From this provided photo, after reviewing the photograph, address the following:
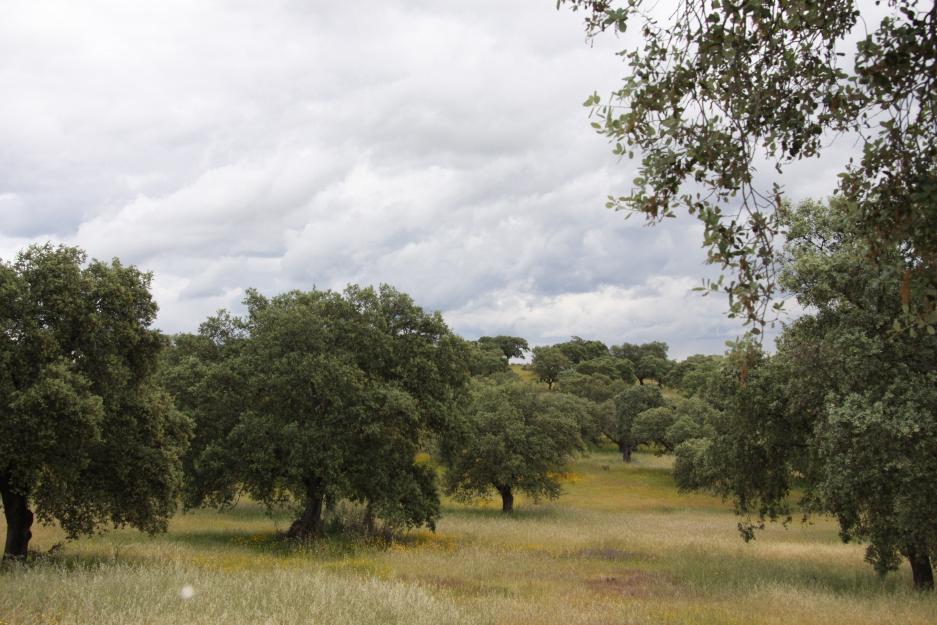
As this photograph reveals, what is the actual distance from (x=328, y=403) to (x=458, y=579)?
10967mm

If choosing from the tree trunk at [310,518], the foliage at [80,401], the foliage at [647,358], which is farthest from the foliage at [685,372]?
the foliage at [80,401]

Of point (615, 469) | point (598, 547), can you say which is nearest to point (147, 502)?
point (598, 547)

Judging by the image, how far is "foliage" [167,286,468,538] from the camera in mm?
26984

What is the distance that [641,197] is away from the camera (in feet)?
21.0

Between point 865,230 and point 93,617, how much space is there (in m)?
13.6

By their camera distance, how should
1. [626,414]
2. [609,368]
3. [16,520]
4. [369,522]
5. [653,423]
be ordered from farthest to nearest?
[609,368] → [626,414] → [653,423] → [369,522] → [16,520]

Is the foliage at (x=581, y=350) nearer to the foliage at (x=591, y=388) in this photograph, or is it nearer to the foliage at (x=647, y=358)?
the foliage at (x=647, y=358)

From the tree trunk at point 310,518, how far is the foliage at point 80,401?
7464 mm

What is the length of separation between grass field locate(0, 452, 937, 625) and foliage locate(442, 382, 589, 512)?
8360mm

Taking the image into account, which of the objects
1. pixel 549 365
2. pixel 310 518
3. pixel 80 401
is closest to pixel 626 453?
pixel 549 365

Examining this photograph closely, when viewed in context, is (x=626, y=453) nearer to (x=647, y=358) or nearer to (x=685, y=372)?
(x=685, y=372)

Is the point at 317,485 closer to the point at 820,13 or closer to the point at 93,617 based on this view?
the point at 93,617

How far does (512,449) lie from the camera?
1852 inches

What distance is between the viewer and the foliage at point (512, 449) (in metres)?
46.2
